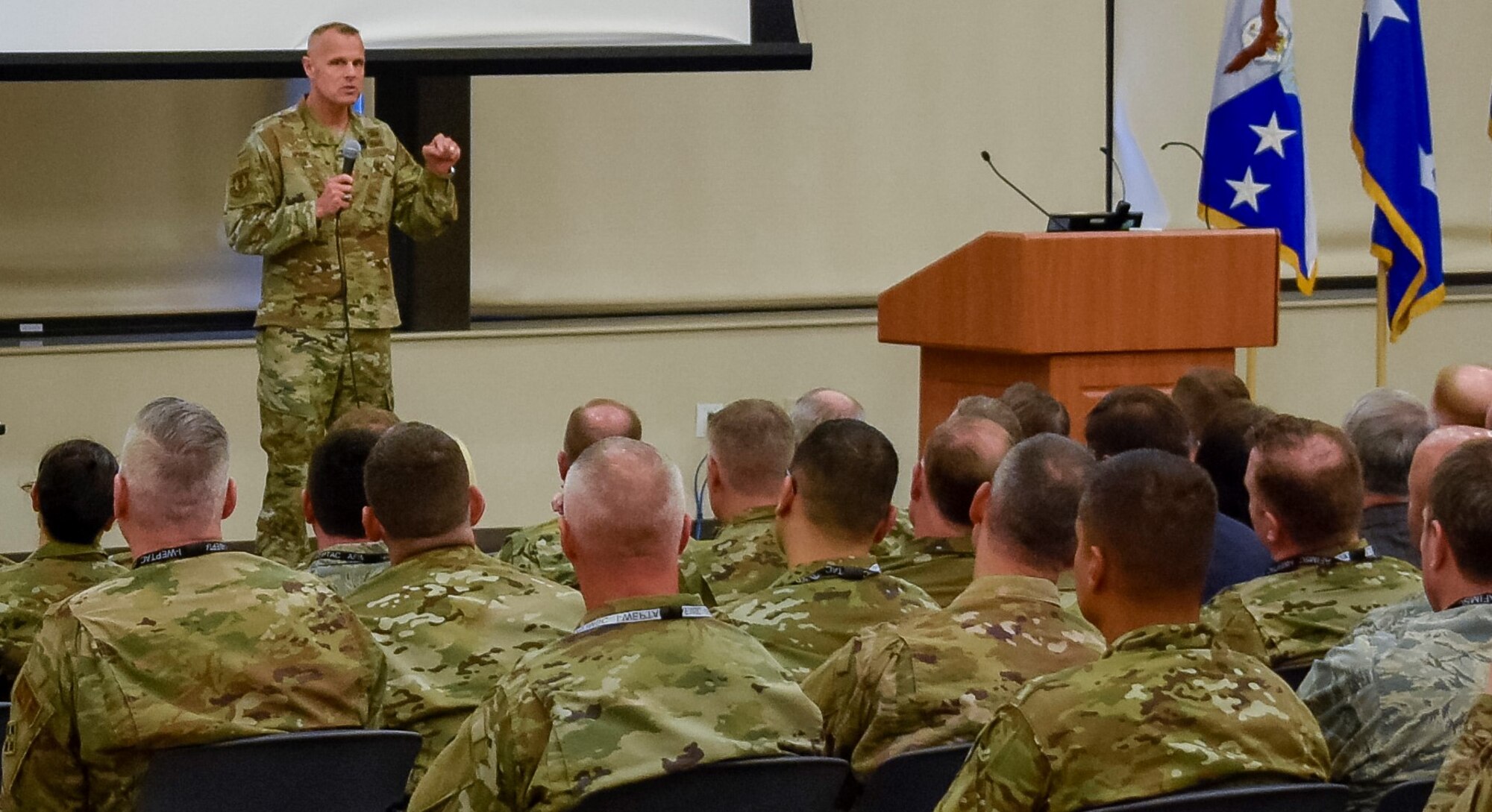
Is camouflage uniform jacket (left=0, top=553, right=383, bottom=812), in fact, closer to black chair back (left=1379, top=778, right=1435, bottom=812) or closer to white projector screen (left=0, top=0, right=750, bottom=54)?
black chair back (left=1379, top=778, right=1435, bottom=812)

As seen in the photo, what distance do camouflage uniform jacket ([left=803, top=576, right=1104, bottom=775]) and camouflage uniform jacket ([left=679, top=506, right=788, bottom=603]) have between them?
751 mm

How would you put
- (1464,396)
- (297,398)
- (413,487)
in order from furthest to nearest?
(297,398) → (1464,396) → (413,487)

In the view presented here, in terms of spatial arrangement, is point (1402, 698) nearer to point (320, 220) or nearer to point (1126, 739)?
point (1126, 739)

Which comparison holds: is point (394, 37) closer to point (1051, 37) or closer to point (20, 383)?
point (20, 383)

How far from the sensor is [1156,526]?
1931mm

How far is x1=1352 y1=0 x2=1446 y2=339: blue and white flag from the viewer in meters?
6.32

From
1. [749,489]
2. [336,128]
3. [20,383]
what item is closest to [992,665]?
[749,489]

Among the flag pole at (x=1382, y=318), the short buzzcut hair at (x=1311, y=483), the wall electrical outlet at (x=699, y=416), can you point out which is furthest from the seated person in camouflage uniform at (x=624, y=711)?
the flag pole at (x=1382, y=318)

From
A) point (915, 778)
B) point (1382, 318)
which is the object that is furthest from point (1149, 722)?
point (1382, 318)

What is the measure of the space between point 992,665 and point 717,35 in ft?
12.6

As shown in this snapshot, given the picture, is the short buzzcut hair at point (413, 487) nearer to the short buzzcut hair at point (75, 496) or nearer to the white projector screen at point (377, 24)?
the short buzzcut hair at point (75, 496)

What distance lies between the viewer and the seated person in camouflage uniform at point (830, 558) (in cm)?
243

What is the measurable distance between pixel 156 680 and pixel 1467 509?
1.54 m

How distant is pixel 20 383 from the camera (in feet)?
19.2
